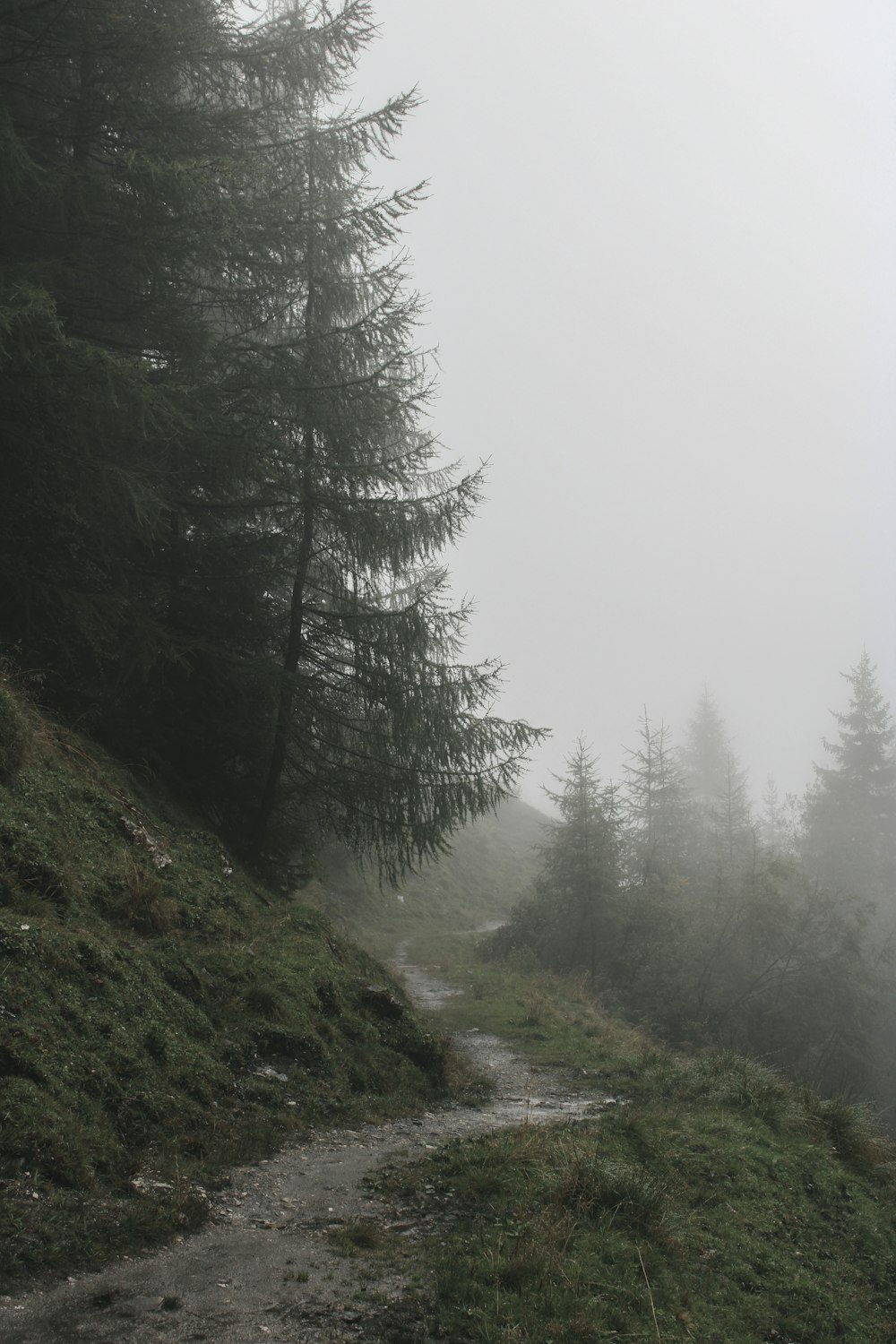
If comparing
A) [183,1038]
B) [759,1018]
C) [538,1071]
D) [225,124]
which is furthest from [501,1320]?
[759,1018]

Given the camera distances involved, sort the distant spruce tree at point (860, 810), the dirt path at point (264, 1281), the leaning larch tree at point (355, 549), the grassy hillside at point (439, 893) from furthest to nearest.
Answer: the distant spruce tree at point (860, 810)
the grassy hillside at point (439, 893)
the leaning larch tree at point (355, 549)
the dirt path at point (264, 1281)

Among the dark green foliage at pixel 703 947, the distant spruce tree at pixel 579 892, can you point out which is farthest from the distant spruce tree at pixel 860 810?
the distant spruce tree at pixel 579 892

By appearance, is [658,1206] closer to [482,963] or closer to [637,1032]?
[637,1032]

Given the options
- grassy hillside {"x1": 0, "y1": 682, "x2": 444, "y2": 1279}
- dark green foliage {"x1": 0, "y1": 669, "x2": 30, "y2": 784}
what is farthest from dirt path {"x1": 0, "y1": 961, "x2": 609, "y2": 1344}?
dark green foliage {"x1": 0, "y1": 669, "x2": 30, "y2": 784}

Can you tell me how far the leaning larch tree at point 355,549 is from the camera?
12.1 m

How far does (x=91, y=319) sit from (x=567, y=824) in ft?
69.8

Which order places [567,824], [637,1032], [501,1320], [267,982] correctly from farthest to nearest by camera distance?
1. [567,824]
2. [637,1032]
3. [267,982]
4. [501,1320]

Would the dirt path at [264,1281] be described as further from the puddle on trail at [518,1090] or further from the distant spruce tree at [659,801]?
the distant spruce tree at [659,801]

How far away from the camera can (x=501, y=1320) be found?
428cm

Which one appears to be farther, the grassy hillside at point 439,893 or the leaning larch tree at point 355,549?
the grassy hillside at point 439,893

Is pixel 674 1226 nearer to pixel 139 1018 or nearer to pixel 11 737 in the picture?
pixel 139 1018

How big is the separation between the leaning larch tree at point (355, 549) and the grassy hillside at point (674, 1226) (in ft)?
18.4

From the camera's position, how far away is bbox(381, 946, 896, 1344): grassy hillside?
4676 mm

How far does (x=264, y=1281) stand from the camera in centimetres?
433
